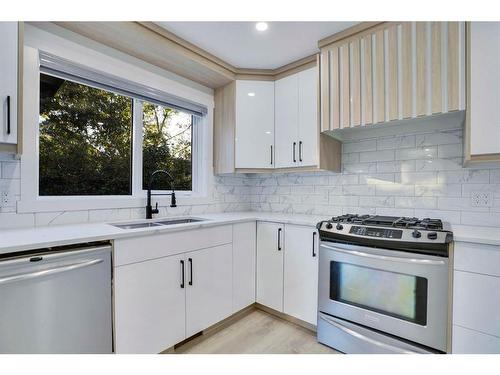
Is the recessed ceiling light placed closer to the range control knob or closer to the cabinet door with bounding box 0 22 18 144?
the cabinet door with bounding box 0 22 18 144

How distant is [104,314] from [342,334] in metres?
1.58

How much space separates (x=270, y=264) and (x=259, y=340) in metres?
0.61

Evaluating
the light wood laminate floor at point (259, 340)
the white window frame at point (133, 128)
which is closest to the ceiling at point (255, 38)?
the white window frame at point (133, 128)

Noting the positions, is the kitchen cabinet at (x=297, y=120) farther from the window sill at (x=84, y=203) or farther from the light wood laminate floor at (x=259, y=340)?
the light wood laminate floor at (x=259, y=340)

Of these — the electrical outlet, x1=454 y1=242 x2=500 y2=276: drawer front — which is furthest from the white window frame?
the electrical outlet

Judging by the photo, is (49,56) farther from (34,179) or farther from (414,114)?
(414,114)

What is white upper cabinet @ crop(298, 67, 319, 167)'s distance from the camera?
239cm

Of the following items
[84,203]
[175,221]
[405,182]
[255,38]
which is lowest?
[175,221]

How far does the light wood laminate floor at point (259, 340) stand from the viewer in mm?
1927

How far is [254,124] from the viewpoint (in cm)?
272

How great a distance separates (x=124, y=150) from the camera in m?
2.33

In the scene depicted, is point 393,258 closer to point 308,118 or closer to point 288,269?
point 288,269

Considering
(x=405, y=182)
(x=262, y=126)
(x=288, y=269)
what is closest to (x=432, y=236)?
(x=405, y=182)

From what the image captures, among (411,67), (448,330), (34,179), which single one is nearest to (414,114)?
(411,67)
